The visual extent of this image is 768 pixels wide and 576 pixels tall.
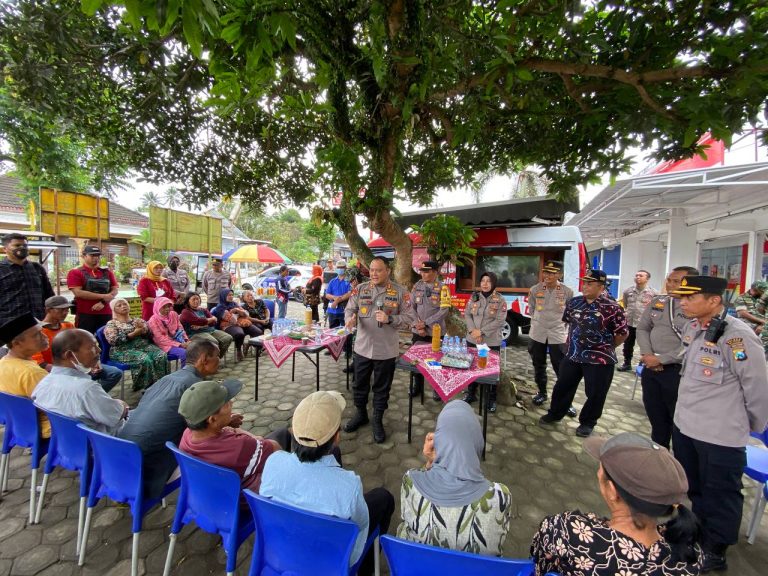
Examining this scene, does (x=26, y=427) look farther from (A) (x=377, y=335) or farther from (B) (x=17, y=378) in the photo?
(A) (x=377, y=335)

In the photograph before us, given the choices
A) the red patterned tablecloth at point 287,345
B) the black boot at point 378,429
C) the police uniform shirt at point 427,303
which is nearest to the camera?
the black boot at point 378,429

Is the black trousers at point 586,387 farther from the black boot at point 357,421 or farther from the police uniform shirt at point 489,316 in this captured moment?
the black boot at point 357,421

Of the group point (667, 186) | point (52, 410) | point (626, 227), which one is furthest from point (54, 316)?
point (626, 227)

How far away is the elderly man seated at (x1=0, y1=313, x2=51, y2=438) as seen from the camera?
2.38 metres

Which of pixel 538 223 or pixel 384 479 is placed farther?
pixel 538 223

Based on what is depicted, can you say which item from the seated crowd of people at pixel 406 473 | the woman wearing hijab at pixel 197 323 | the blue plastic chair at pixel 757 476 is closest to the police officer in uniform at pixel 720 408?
the blue plastic chair at pixel 757 476

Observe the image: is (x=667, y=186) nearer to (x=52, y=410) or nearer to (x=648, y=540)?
(x=648, y=540)

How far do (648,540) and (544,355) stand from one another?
12.3 feet

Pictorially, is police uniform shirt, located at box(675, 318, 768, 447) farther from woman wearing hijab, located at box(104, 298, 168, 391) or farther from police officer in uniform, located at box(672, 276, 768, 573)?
woman wearing hijab, located at box(104, 298, 168, 391)

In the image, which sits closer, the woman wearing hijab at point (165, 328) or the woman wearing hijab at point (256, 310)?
the woman wearing hijab at point (165, 328)

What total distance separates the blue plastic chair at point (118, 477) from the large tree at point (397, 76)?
6.81 ft

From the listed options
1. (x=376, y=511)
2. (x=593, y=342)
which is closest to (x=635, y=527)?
(x=376, y=511)

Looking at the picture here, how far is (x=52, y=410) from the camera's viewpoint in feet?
6.84

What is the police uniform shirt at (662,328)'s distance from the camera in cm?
316
